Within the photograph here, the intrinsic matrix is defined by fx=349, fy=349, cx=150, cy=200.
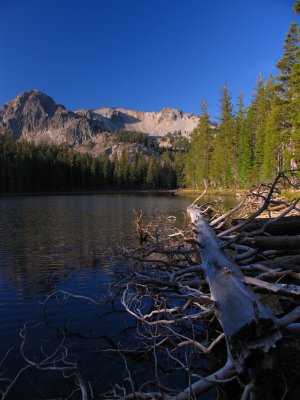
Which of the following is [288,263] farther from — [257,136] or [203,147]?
[203,147]

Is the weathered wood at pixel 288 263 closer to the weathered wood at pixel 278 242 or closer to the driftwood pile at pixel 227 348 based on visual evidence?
the driftwood pile at pixel 227 348

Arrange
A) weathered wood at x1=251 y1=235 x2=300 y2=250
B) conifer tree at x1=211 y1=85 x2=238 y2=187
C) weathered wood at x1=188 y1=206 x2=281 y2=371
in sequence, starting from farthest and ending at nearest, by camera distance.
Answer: conifer tree at x1=211 y1=85 x2=238 y2=187 < weathered wood at x1=251 y1=235 x2=300 y2=250 < weathered wood at x1=188 y1=206 x2=281 y2=371

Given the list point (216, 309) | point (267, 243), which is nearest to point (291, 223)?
point (267, 243)

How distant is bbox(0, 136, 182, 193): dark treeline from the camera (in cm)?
9506

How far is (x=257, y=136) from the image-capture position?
65.6 metres

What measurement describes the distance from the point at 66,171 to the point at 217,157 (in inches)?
2232

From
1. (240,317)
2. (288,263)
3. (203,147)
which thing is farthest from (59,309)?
(203,147)

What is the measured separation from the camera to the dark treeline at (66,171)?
9506cm

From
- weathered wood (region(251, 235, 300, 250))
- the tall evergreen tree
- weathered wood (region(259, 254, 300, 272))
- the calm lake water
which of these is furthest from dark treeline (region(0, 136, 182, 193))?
weathered wood (region(259, 254, 300, 272))

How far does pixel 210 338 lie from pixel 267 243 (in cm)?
301

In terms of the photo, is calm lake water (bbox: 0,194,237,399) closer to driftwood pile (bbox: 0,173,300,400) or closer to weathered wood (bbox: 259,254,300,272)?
driftwood pile (bbox: 0,173,300,400)

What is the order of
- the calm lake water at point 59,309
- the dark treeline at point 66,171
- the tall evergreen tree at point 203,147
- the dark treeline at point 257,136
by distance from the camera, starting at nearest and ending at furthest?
1. the calm lake water at point 59,309
2. the dark treeline at point 257,136
3. the tall evergreen tree at point 203,147
4. the dark treeline at point 66,171

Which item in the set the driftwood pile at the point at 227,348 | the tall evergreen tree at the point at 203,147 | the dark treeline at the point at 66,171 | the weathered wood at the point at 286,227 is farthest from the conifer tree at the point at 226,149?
the driftwood pile at the point at 227,348

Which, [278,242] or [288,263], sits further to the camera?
[278,242]
